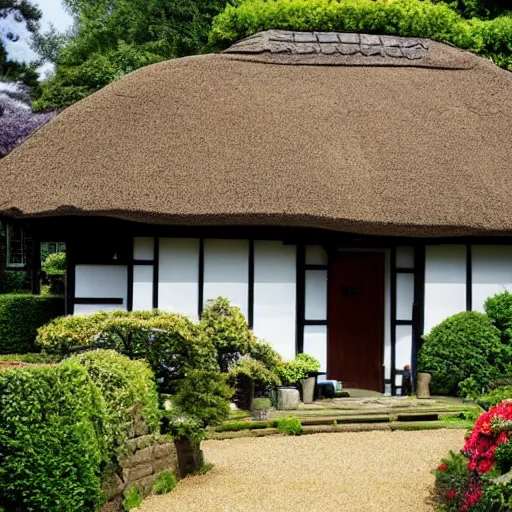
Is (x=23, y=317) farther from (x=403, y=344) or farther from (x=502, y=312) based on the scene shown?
(x=502, y=312)

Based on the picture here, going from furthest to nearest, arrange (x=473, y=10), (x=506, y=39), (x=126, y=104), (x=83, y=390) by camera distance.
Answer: (x=473, y=10)
(x=506, y=39)
(x=126, y=104)
(x=83, y=390)

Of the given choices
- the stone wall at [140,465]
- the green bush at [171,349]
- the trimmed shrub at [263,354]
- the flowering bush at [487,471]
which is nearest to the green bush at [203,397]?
the green bush at [171,349]

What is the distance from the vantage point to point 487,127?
54.5 feet

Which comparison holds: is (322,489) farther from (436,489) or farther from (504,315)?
(504,315)

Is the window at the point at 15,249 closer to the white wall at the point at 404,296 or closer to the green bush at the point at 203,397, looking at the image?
the white wall at the point at 404,296

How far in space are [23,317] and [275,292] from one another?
6.86 metres

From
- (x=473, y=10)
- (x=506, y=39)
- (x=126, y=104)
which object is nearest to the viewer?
(x=126, y=104)

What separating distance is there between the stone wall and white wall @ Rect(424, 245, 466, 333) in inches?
275

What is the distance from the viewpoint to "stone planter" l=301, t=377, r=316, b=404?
1455 centimetres

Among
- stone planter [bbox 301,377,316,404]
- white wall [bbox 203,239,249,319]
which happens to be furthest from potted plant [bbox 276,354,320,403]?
white wall [bbox 203,239,249,319]

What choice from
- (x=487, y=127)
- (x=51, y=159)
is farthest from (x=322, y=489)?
(x=487, y=127)

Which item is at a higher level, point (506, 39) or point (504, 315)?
point (506, 39)

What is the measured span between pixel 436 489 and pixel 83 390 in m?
3.39

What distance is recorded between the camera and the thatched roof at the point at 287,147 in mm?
14117
